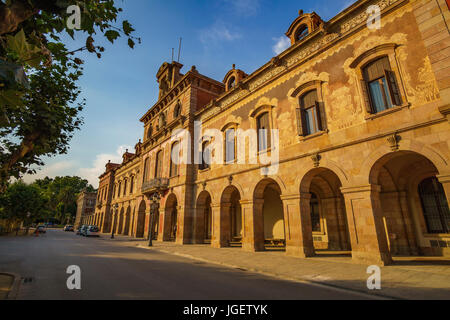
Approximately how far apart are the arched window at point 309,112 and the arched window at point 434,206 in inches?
237

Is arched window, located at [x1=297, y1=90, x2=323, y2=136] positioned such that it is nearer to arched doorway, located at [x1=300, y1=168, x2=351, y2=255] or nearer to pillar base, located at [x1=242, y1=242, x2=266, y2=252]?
arched doorway, located at [x1=300, y1=168, x2=351, y2=255]

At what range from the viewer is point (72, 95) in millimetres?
9352

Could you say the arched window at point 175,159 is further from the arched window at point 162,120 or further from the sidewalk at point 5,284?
the sidewalk at point 5,284

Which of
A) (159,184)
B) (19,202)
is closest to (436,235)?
(159,184)

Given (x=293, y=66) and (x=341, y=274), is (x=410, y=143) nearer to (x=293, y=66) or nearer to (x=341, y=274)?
(x=341, y=274)

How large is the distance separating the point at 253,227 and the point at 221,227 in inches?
137

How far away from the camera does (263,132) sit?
15.0 metres

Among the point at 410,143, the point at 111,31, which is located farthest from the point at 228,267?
the point at 111,31

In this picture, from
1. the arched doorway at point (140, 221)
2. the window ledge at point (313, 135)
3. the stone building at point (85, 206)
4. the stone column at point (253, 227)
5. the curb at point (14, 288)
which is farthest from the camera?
the stone building at point (85, 206)

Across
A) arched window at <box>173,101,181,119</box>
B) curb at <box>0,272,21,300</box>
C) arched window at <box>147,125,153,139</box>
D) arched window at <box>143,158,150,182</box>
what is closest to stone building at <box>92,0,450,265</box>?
arched window at <box>173,101,181,119</box>

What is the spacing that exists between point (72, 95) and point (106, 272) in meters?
7.03

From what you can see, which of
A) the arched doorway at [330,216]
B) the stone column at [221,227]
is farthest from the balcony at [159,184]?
the arched doorway at [330,216]

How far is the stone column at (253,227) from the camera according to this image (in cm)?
1409
